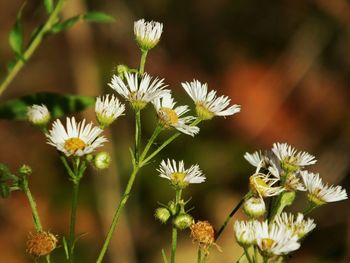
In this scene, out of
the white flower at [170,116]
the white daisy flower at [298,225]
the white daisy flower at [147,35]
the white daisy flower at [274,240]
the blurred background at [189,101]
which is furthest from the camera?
the blurred background at [189,101]

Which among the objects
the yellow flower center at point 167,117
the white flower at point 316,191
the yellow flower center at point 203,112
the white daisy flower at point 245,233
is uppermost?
the yellow flower center at point 203,112

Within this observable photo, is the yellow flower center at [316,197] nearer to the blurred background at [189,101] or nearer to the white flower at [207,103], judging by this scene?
the white flower at [207,103]

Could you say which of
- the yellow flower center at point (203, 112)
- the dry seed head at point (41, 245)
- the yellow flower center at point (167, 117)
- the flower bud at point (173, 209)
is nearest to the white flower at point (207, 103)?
the yellow flower center at point (203, 112)

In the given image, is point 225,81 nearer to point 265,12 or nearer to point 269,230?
point 265,12

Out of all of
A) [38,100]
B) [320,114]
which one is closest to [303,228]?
[38,100]

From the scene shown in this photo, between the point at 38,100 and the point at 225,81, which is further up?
the point at 225,81
